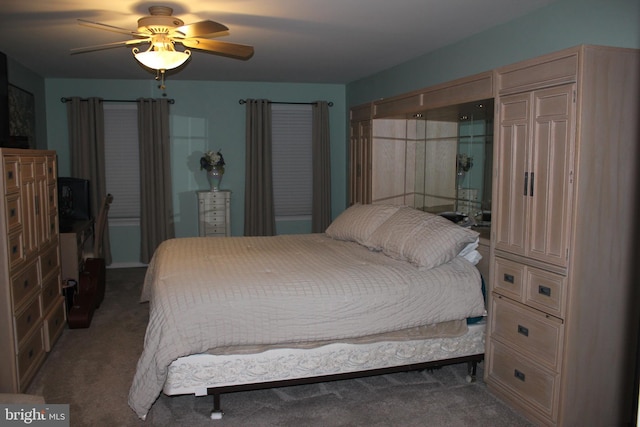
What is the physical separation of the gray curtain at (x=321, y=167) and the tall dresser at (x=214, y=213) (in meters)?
1.17

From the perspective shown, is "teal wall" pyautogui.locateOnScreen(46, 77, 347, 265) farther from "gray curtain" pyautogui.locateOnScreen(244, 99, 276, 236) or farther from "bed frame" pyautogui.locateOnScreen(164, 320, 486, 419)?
"bed frame" pyautogui.locateOnScreen(164, 320, 486, 419)

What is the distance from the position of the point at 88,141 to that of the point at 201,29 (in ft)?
12.5

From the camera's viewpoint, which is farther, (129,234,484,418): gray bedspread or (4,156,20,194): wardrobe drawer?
(4,156,20,194): wardrobe drawer

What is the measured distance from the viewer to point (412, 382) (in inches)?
133

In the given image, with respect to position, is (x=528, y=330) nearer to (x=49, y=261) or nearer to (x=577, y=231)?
(x=577, y=231)

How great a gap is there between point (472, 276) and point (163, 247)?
2.42 meters

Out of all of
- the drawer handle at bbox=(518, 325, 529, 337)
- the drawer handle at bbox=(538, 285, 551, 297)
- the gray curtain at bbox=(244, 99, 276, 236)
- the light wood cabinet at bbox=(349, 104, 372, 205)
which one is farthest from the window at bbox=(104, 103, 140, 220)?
the drawer handle at bbox=(538, 285, 551, 297)

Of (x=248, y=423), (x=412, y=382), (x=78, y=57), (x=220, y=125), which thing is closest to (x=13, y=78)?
(x=78, y=57)

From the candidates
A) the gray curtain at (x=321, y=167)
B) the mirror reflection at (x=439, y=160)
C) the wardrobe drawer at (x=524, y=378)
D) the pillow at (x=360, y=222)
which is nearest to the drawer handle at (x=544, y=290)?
the wardrobe drawer at (x=524, y=378)

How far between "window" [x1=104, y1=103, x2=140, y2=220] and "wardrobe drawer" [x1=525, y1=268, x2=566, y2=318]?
5114 mm

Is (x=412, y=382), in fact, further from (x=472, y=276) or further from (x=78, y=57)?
(x=78, y=57)

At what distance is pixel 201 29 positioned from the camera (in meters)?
3.13

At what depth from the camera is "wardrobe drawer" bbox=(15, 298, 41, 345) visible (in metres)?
3.15

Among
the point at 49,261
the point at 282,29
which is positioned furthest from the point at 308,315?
the point at 49,261
